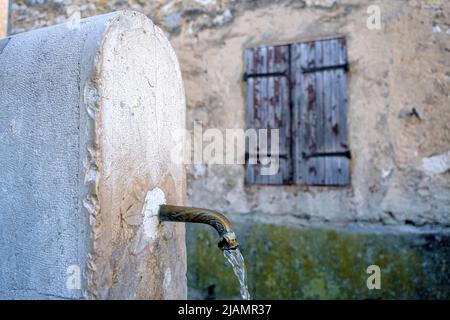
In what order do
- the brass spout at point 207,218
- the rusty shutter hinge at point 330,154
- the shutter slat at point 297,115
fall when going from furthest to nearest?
the shutter slat at point 297,115 → the rusty shutter hinge at point 330,154 → the brass spout at point 207,218

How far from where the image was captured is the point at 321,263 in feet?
9.29

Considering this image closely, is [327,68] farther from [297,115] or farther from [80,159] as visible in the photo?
[80,159]

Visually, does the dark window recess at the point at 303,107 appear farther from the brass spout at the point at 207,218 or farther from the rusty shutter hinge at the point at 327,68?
the brass spout at the point at 207,218

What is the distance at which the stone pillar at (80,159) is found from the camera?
3.29 ft

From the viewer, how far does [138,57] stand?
1162mm

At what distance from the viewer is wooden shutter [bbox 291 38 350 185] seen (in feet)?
9.43

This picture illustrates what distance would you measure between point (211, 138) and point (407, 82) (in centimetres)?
147

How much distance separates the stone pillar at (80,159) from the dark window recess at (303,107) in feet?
6.20

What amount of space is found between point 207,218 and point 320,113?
78.8 inches

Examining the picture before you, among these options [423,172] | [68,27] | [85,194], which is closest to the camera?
[85,194]

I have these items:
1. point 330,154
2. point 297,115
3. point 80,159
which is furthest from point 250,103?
point 80,159

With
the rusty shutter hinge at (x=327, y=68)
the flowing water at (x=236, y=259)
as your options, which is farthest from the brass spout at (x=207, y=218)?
the rusty shutter hinge at (x=327, y=68)
